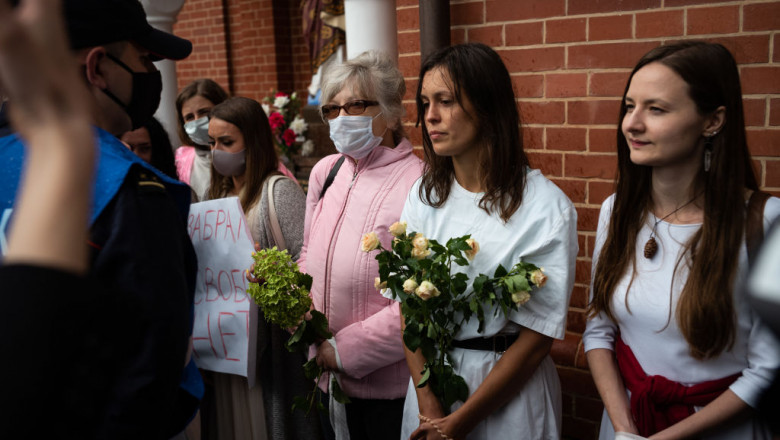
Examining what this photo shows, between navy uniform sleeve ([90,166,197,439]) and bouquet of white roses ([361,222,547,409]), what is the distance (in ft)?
2.85

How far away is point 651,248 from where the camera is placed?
1906mm

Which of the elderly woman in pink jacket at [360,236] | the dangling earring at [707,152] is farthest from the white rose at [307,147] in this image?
the dangling earring at [707,152]

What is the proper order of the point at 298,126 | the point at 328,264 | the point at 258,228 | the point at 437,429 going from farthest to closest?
the point at 298,126 < the point at 258,228 < the point at 328,264 < the point at 437,429

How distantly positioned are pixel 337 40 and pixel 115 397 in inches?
213

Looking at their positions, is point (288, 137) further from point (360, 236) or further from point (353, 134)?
point (360, 236)

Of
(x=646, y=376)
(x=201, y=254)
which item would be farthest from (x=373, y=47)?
(x=646, y=376)

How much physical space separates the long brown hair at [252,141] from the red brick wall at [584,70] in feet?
2.66

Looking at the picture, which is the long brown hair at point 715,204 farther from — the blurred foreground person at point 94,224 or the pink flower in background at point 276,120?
the pink flower in background at point 276,120

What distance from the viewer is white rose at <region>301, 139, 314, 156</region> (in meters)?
6.27

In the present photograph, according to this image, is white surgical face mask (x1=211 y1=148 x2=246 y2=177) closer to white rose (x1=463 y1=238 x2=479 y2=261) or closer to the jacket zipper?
the jacket zipper

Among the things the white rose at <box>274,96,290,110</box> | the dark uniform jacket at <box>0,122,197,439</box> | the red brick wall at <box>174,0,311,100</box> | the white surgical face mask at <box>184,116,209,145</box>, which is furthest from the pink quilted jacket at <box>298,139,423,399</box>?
the red brick wall at <box>174,0,311,100</box>

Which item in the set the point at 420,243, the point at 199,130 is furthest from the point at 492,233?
the point at 199,130

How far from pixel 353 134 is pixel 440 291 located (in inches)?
39.2

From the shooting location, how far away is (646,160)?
189cm
